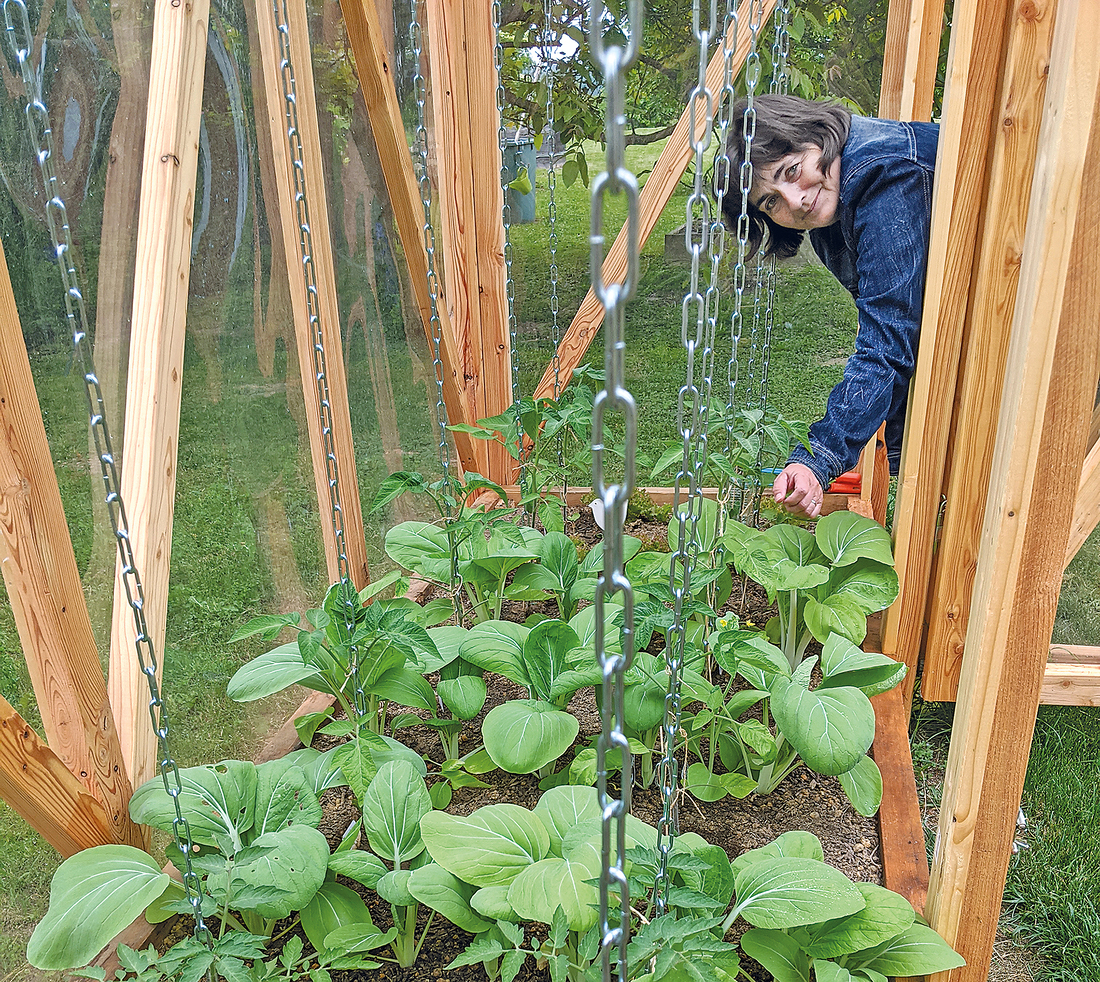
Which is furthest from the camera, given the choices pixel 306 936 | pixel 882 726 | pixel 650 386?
pixel 650 386

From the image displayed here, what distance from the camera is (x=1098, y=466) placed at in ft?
6.66

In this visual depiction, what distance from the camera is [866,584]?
6.63 ft

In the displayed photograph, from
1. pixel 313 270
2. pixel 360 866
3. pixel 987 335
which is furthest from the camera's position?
pixel 313 270

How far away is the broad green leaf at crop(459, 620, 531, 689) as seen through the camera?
175 centimetres

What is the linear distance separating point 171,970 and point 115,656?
603 mm

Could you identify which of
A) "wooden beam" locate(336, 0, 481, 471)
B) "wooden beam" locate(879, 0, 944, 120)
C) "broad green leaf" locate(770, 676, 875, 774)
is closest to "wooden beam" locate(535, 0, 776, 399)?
"wooden beam" locate(879, 0, 944, 120)

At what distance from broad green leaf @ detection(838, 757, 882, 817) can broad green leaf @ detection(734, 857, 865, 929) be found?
33cm

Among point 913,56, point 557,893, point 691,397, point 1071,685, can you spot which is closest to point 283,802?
point 557,893

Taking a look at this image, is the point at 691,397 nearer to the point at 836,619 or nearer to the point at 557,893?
the point at 557,893

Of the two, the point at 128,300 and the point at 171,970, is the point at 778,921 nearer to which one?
the point at 171,970

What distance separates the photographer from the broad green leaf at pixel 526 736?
1.56 meters

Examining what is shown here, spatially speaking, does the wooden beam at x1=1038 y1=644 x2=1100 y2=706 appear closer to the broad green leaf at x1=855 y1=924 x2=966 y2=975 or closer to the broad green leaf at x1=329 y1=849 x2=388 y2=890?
the broad green leaf at x1=855 y1=924 x2=966 y2=975

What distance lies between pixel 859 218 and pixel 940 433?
59cm

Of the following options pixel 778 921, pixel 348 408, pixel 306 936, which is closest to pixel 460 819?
pixel 306 936
